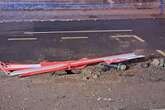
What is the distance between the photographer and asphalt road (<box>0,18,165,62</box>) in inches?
496

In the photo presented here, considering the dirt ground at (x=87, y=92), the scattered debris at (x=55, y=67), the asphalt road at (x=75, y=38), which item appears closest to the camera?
the dirt ground at (x=87, y=92)

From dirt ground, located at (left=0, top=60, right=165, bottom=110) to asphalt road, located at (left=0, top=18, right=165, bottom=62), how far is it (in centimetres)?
219

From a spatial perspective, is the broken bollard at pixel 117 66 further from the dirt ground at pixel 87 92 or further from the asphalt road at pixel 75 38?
the asphalt road at pixel 75 38

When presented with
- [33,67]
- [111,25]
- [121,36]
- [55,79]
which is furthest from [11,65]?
[111,25]

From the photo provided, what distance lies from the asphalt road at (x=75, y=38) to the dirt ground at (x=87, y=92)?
7.17ft

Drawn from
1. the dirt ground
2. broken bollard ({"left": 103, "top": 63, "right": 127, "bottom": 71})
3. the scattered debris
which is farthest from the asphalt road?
the dirt ground

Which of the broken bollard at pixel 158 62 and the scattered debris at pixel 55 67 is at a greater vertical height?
the scattered debris at pixel 55 67

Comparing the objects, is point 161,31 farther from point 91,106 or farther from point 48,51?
point 91,106

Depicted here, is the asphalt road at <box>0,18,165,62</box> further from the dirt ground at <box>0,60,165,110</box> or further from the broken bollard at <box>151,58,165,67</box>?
the dirt ground at <box>0,60,165,110</box>

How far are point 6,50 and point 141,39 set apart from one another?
469cm

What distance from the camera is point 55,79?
9867mm

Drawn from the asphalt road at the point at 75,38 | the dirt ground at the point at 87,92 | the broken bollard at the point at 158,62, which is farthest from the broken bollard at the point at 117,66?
the asphalt road at the point at 75,38

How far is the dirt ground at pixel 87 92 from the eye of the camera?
8219mm

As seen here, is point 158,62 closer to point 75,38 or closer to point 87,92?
point 87,92
